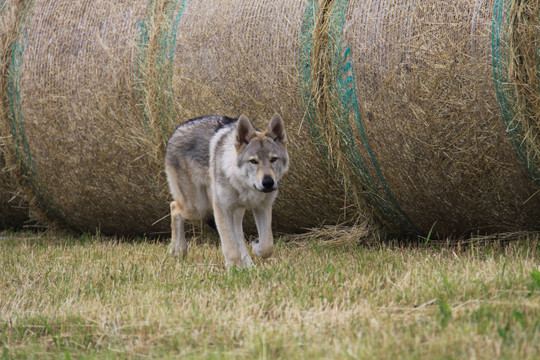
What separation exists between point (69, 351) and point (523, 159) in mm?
3424

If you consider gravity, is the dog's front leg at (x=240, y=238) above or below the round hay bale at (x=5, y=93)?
below

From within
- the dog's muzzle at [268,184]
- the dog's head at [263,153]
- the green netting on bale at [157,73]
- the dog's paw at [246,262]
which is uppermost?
the green netting on bale at [157,73]

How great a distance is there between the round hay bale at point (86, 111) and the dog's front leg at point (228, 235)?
1.15 meters

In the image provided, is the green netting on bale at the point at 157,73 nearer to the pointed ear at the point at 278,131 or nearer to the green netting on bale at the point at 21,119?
the pointed ear at the point at 278,131

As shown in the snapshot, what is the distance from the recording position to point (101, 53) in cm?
642

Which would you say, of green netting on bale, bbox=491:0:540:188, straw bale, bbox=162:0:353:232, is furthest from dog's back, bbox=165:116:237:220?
green netting on bale, bbox=491:0:540:188

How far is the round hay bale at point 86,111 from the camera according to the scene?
637 cm

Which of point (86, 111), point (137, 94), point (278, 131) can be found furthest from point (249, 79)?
point (86, 111)

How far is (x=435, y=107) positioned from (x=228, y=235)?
1.90 metres

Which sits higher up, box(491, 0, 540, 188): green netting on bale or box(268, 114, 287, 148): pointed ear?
box(491, 0, 540, 188): green netting on bale

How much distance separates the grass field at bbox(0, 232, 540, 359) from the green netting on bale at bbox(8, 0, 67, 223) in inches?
67.3

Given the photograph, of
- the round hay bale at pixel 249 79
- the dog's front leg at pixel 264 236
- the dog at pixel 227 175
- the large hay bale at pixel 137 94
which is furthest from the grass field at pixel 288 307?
the large hay bale at pixel 137 94

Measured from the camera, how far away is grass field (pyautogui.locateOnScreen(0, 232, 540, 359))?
3.03 m

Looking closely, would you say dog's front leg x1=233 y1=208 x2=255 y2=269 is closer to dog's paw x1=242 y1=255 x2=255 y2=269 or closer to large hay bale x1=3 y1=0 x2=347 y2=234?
dog's paw x1=242 y1=255 x2=255 y2=269
